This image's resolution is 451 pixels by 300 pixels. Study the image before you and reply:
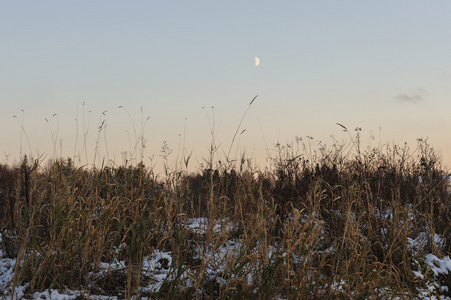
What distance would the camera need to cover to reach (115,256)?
176 inches

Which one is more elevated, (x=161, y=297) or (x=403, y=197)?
(x=403, y=197)

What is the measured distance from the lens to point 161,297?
3.81 m

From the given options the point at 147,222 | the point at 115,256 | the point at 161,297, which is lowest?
A: the point at 161,297

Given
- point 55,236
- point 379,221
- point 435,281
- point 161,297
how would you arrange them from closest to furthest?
point 161,297, point 55,236, point 435,281, point 379,221

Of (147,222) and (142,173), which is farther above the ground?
(142,173)

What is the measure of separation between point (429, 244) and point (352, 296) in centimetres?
192

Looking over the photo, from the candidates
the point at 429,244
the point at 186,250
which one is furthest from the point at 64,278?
the point at 429,244

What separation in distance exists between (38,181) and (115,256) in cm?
A: 156

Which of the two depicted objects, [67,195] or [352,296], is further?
[67,195]

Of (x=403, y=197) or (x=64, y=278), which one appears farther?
(x=403, y=197)

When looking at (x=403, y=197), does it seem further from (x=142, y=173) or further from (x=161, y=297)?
(x=161, y=297)

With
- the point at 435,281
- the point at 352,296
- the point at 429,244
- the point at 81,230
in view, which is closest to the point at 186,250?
the point at 81,230

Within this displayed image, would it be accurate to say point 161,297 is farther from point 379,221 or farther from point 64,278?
point 379,221

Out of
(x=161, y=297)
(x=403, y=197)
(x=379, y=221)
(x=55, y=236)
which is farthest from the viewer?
(x=403, y=197)
